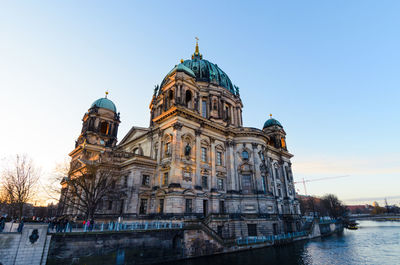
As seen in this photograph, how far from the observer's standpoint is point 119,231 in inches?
656

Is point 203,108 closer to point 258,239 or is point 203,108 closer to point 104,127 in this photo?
point 104,127

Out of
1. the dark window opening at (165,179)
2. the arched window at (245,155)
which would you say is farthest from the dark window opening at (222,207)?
the dark window opening at (165,179)

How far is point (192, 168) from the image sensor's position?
3033cm

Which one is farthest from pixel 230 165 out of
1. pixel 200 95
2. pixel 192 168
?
pixel 200 95

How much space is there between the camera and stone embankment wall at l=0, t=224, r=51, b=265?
12.3 metres

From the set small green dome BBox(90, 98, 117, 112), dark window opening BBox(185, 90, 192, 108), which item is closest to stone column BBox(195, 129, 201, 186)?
Answer: dark window opening BBox(185, 90, 192, 108)

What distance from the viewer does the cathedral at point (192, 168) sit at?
93.8ft

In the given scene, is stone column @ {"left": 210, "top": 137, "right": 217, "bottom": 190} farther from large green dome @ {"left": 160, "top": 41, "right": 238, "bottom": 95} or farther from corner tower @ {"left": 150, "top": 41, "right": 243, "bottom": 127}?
large green dome @ {"left": 160, "top": 41, "right": 238, "bottom": 95}

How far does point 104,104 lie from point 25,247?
39624mm

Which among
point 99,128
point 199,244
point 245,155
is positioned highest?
point 99,128

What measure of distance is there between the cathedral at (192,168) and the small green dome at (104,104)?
268 cm

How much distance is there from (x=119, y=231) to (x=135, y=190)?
44.6ft

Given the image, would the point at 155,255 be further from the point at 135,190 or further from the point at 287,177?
the point at 287,177

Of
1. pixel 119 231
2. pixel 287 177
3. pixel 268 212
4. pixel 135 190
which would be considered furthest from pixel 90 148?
pixel 287 177
